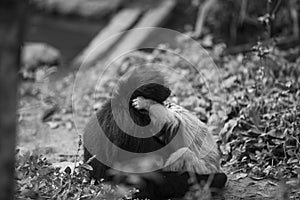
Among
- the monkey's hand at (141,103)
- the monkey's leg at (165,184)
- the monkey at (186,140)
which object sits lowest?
the monkey's leg at (165,184)

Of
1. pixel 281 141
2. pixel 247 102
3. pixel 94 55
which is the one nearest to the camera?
pixel 281 141

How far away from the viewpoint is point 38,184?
360cm

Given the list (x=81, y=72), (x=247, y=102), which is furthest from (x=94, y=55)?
(x=247, y=102)

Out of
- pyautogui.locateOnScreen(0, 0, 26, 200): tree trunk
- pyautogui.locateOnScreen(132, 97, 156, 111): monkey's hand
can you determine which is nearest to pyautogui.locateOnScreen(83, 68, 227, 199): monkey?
pyautogui.locateOnScreen(132, 97, 156, 111): monkey's hand

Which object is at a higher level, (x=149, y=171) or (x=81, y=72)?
(x=81, y=72)

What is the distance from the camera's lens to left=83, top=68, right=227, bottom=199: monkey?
11.8 feet

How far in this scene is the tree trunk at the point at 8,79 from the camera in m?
1.92

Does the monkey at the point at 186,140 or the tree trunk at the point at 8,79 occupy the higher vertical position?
the tree trunk at the point at 8,79

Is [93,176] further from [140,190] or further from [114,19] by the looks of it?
[114,19]

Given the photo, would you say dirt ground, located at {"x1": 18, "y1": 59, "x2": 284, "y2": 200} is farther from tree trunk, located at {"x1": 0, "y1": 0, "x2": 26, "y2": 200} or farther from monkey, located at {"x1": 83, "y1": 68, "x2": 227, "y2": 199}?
tree trunk, located at {"x1": 0, "y1": 0, "x2": 26, "y2": 200}

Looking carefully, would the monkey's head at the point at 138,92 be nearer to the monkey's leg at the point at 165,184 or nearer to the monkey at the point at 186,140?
the monkey at the point at 186,140

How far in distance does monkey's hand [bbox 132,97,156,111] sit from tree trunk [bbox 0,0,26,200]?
1.63 m

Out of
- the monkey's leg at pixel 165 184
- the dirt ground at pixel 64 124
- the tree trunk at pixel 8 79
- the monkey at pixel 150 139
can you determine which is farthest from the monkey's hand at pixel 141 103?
the tree trunk at pixel 8 79

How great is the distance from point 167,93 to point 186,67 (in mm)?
3099
